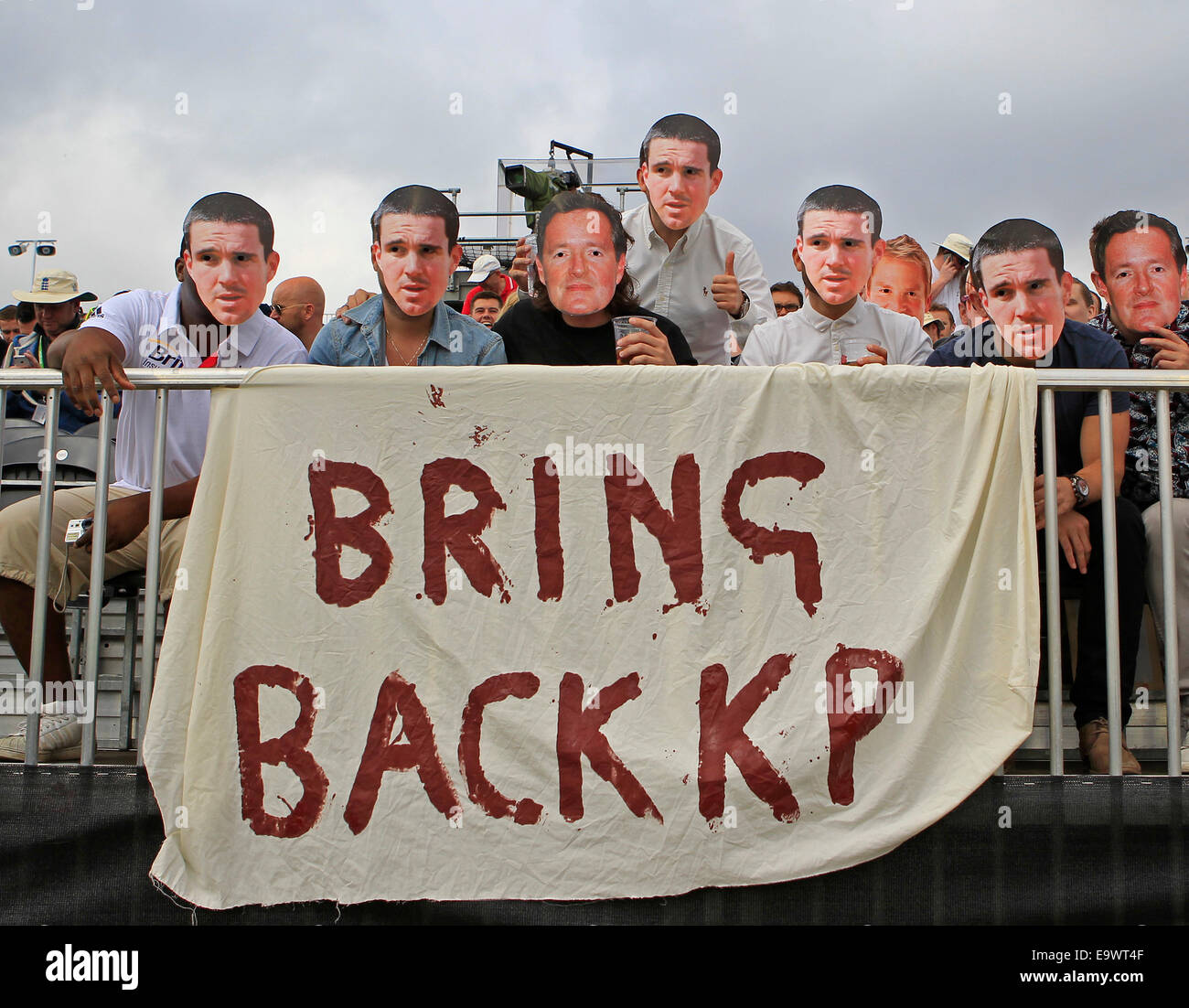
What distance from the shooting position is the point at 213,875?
296cm

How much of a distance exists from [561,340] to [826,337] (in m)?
0.98

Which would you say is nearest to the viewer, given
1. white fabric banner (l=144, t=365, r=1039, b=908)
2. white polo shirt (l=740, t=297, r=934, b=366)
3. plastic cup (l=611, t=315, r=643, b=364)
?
white fabric banner (l=144, t=365, r=1039, b=908)

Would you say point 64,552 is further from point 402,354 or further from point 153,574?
point 402,354

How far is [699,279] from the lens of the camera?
4.69 metres

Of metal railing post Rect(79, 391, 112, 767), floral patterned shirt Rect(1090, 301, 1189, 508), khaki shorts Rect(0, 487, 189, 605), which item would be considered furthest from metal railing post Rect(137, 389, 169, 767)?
floral patterned shirt Rect(1090, 301, 1189, 508)

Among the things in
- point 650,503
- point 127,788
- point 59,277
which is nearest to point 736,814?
point 650,503

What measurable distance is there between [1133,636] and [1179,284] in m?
1.44

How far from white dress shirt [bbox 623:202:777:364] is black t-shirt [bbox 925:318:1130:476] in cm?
105

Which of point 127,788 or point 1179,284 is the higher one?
point 1179,284

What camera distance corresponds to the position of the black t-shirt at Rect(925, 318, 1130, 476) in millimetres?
3537

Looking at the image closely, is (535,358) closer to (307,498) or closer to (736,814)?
(307,498)

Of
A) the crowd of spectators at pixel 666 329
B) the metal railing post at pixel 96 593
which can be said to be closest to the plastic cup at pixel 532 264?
the crowd of spectators at pixel 666 329

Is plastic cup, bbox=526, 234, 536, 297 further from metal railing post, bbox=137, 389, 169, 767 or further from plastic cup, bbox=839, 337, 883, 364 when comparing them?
metal railing post, bbox=137, 389, 169, 767
